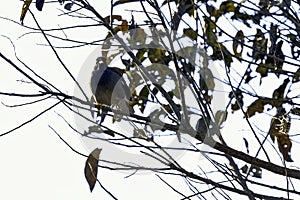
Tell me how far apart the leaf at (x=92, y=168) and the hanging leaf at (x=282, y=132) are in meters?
0.51

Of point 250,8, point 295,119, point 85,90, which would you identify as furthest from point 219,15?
point 85,90

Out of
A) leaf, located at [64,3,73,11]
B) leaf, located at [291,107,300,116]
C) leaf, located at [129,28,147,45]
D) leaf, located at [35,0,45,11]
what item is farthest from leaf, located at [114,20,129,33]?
leaf, located at [291,107,300,116]

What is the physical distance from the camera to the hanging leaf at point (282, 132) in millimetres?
2057

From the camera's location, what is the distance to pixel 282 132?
2115 mm

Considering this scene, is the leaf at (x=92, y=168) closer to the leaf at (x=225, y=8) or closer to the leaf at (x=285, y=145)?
the leaf at (x=285, y=145)

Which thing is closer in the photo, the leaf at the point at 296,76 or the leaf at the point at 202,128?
the leaf at the point at 202,128

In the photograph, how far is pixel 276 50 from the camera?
2316 millimetres

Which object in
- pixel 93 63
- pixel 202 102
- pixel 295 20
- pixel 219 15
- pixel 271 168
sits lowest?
pixel 271 168

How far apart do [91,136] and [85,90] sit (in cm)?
13

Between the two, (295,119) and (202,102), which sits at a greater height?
(295,119)

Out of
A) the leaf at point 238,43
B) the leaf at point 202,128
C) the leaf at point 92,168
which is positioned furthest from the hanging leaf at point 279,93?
the leaf at point 92,168

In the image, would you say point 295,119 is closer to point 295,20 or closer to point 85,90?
point 295,20

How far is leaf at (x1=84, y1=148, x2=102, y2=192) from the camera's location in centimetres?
198

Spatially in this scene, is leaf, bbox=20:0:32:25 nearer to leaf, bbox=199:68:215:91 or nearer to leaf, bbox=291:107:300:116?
leaf, bbox=199:68:215:91
